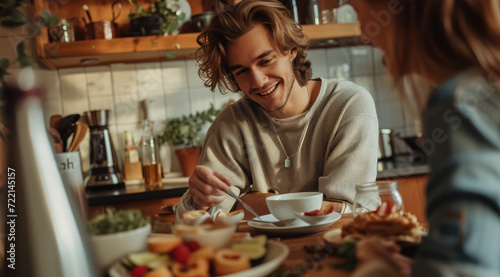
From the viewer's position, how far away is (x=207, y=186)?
110 centimetres

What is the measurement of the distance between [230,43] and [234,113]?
0.24 m

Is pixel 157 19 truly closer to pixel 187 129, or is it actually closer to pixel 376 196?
pixel 187 129

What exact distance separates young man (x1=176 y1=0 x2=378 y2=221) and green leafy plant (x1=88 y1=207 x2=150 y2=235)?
29.1 inches

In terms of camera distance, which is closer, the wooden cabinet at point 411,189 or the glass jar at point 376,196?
the glass jar at point 376,196

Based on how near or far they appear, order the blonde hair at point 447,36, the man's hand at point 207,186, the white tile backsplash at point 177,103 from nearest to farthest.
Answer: the blonde hair at point 447,36, the man's hand at point 207,186, the white tile backsplash at point 177,103

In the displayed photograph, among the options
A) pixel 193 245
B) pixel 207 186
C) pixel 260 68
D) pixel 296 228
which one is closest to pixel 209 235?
pixel 193 245

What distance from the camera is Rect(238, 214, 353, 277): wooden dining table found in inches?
23.2

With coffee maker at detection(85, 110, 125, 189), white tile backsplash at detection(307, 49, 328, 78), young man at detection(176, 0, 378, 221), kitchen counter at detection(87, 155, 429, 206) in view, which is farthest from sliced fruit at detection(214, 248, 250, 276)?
white tile backsplash at detection(307, 49, 328, 78)

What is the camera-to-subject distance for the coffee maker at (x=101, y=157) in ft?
7.73

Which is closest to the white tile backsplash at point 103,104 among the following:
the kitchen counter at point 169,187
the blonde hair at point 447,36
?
the kitchen counter at point 169,187

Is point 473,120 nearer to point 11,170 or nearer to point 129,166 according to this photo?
point 11,170

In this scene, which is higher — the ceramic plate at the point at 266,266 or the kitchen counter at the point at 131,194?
the ceramic plate at the point at 266,266

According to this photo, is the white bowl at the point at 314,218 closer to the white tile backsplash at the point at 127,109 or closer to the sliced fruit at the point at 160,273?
the sliced fruit at the point at 160,273

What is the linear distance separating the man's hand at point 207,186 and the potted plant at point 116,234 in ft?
1.26
